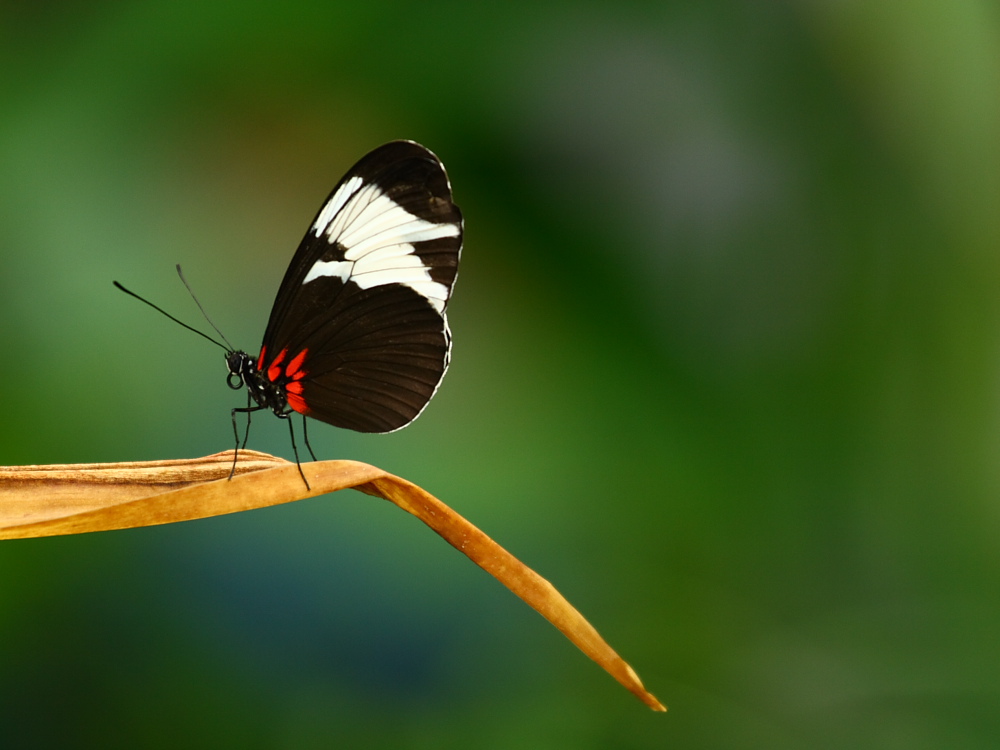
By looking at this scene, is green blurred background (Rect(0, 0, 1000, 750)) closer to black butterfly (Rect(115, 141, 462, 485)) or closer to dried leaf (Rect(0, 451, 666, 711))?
black butterfly (Rect(115, 141, 462, 485))

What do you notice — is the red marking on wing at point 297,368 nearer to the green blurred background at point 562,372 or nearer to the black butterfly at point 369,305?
the black butterfly at point 369,305

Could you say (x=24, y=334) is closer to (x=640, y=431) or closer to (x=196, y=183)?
(x=196, y=183)

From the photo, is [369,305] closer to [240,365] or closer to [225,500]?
[240,365]

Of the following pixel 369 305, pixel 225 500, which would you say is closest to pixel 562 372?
pixel 369 305

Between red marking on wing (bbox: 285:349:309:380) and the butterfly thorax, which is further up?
red marking on wing (bbox: 285:349:309:380)

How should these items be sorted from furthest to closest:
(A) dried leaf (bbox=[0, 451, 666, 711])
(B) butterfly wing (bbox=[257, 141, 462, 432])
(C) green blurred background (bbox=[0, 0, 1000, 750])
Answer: (C) green blurred background (bbox=[0, 0, 1000, 750])
(B) butterfly wing (bbox=[257, 141, 462, 432])
(A) dried leaf (bbox=[0, 451, 666, 711])

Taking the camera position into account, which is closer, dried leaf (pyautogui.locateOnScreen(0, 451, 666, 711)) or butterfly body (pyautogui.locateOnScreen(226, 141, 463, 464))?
dried leaf (pyautogui.locateOnScreen(0, 451, 666, 711))

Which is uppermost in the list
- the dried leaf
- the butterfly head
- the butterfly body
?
the butterfly body

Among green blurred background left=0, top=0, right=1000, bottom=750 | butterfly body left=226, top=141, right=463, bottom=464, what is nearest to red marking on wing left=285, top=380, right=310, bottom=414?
butterfly body left=226, top=141, right=463, bottom=464

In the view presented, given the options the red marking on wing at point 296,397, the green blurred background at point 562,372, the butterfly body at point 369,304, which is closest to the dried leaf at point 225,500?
the butterfly body at point 369,304
